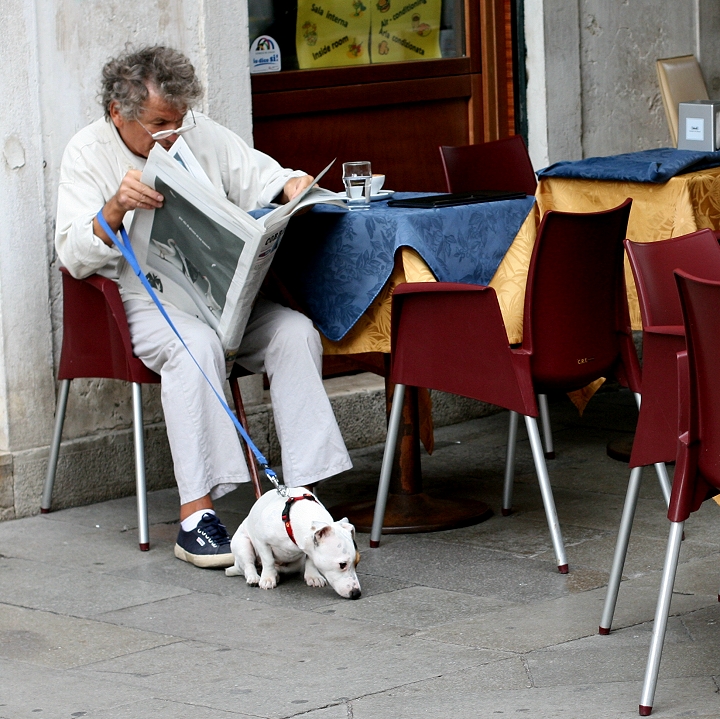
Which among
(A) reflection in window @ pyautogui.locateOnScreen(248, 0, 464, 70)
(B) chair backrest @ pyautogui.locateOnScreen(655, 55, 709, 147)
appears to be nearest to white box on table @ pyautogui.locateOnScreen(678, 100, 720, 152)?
(B) chair backrest @ pyautogui.locateOnScreen(655, 55, 709, 147)

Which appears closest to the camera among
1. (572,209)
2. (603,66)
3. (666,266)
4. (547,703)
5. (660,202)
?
(547,703)

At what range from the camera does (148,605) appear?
3924mm

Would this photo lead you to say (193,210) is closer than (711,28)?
Yes

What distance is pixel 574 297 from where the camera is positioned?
4121 mm

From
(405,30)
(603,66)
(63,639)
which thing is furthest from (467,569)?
(603,66)

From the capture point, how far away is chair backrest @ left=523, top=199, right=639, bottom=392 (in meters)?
4.02

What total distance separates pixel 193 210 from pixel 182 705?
166 cm

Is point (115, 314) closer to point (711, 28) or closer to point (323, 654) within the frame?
point (323, 654)

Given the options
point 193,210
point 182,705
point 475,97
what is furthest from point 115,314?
point 475,97

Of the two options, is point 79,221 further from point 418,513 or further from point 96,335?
point 418,513

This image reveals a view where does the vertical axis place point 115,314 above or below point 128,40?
below

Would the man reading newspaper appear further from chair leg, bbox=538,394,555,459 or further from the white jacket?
chair leg, bbox=538,394,555,459

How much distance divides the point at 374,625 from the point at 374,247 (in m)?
1.25

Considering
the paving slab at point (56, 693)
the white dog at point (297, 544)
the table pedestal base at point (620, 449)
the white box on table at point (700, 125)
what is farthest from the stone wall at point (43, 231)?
the white box on table at point (700, 125)
